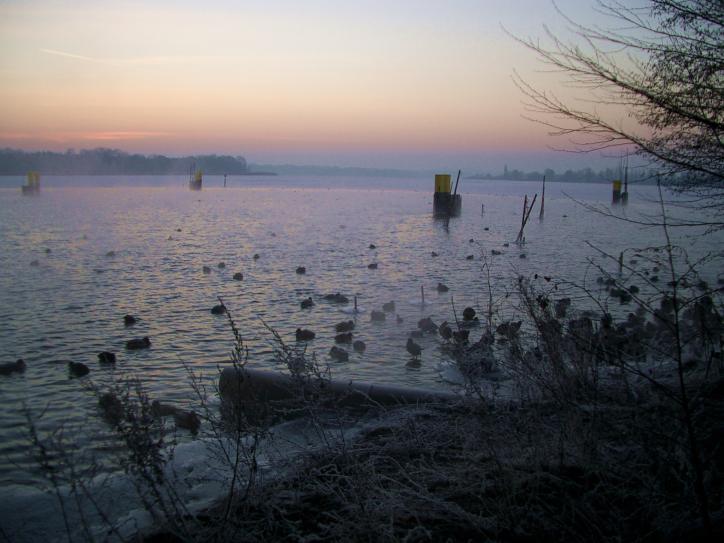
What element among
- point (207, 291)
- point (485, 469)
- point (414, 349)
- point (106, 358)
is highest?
point (485, 469)

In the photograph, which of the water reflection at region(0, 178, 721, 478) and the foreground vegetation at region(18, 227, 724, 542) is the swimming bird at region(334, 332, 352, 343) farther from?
the foreground vegetation at region(18, 227, 724, 542)

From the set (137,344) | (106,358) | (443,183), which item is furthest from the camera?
(443,183)

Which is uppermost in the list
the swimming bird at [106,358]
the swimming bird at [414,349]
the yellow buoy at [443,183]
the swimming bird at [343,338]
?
the yellow buoy at [443,183]

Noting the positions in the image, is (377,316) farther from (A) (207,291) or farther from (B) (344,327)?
(A) (207,291)

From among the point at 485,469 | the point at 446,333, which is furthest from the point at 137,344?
the point at 485,469

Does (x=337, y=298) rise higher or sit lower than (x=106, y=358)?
higher

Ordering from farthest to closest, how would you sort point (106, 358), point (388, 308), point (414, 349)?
point (388, 308), point (414, 349), point (106, 358)

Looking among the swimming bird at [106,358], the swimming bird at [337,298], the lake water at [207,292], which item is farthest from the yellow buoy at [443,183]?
the swimming bird at [106,358]

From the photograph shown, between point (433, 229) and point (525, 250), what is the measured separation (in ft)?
34.9

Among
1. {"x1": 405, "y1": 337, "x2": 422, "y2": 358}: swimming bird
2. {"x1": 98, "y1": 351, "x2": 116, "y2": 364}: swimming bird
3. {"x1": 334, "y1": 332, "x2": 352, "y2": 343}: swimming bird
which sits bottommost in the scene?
{"x1": 98, "y1": 351, "x2": 116, "y2": 364}: swimming bird

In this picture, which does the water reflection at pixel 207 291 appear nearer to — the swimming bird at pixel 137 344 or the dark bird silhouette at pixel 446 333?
the swimming bird at pixel 137 344

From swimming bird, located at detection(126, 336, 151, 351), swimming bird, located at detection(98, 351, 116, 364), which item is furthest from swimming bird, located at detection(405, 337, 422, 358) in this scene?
swimming bird, located at detection(98, 351, 116, 364)

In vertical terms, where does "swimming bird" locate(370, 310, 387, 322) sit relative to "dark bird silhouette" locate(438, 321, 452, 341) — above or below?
below

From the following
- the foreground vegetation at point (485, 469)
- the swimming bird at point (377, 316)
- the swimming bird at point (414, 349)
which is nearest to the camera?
the foreground vegetation at point (485, 469)
